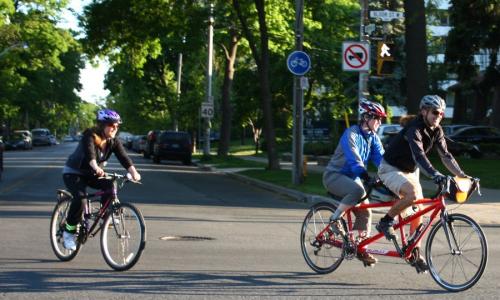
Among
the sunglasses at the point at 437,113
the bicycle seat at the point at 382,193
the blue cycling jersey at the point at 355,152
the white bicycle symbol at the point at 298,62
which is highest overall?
the white bicycle symbol at the point at 298,62

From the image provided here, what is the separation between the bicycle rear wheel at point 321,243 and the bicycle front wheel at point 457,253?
3.42 ft

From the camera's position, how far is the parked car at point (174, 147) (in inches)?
1522

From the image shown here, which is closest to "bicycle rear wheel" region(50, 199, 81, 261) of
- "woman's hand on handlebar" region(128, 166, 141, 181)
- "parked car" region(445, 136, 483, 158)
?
"woman's hand on handlebar" region(128, 166, 141, 181)

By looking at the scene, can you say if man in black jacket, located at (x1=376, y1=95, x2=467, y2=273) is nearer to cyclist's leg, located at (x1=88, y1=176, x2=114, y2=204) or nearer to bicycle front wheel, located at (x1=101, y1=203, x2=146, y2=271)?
bicycle front wheel, located at (x1=101, y1=203, x2=146, y2=271)

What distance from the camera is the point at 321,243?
8.09m

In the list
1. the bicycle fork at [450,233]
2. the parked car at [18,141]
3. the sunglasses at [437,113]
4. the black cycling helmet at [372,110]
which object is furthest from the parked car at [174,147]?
the bicycle fork at [450,233]

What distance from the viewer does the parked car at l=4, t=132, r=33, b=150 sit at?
64.5 m

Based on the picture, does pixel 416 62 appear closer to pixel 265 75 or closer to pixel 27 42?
pixel 265 75

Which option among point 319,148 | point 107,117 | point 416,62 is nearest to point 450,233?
point 107,117

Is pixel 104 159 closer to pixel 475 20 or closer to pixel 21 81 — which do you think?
pixel 475 20

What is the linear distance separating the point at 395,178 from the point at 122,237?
2.84 m

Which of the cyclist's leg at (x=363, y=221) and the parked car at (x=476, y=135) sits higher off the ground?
the parked car at (x=476, y=135)

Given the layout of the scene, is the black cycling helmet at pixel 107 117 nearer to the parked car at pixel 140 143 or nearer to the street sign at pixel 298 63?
the street sign at pixel 298 63

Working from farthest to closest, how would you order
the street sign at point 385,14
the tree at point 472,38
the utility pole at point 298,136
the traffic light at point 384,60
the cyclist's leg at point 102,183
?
1. the tree at point 472,38
2. the utility pole at point 298,136
3. the street sign at point 385,14
4. the traffic light at point 384,60
5. the cyclist's leg at point 102,183
